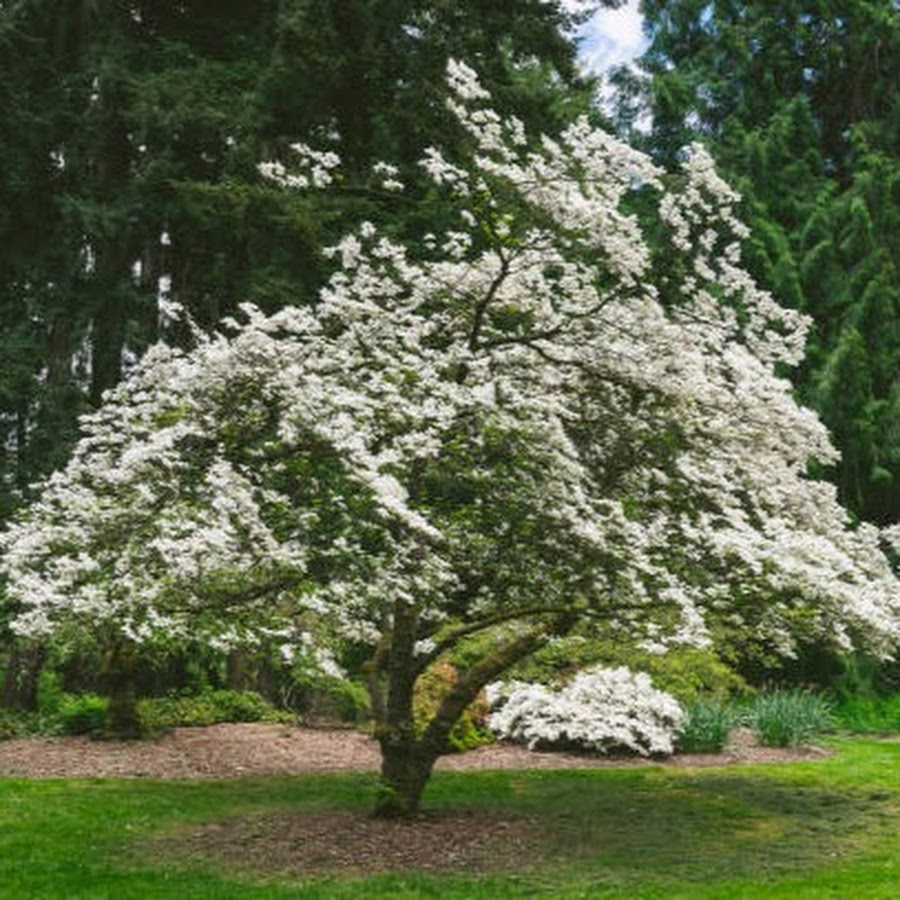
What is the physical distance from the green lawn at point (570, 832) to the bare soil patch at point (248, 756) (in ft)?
2.25

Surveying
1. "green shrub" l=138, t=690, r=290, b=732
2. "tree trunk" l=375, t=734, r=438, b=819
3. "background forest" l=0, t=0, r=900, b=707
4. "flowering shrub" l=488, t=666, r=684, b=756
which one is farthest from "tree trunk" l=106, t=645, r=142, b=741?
"tree trunk" l=375, t=734, r=438, b=819

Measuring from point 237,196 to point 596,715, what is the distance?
7444 millimetres

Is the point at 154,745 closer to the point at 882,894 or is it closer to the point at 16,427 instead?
the point at 16,427

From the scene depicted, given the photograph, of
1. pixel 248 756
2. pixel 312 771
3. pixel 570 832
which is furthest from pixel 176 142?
pixel 570 832

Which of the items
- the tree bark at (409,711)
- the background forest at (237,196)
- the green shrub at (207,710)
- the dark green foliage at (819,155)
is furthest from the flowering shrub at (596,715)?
the dark green foliage at (819,155)

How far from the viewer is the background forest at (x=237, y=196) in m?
14.9

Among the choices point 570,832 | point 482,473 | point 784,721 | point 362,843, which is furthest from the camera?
point 784,721

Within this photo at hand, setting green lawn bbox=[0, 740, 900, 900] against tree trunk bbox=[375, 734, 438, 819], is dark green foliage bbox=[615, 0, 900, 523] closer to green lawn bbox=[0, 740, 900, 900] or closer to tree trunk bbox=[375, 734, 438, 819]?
green lawn bbox=[0, 740, 900, 900]

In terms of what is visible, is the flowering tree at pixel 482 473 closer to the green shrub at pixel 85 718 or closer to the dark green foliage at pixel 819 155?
the green shrub at pixel 85 718

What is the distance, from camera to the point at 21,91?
56.7 ft

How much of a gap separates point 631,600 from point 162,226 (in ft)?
40.0

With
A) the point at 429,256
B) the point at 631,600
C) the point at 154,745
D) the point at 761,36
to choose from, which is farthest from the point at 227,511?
the point at 761,36

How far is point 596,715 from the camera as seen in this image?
13.6 meters

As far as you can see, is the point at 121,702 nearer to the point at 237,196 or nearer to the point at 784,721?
the point at 237,196
